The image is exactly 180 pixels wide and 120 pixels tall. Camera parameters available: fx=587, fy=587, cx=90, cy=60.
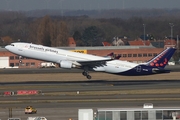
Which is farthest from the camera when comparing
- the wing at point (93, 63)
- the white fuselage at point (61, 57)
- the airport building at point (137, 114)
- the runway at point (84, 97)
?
the white fuselage at point (61, 57)

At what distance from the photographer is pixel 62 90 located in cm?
7119

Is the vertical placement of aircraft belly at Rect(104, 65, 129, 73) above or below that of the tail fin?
below

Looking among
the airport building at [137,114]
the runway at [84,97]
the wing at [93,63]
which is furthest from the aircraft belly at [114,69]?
the airport building at [137,114]

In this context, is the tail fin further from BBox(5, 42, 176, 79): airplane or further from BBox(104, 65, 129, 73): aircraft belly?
BBox(104, 65, 129, 73): aircraft belly

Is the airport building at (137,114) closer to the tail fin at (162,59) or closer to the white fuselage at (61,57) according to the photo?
the tail fin at (162,59)

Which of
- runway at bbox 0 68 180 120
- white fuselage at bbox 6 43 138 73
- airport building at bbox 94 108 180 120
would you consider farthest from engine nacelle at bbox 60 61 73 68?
airport building at bbox 94 108 180 120

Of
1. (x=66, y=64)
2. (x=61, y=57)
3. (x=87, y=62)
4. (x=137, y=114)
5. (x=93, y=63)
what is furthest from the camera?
(x=93, y=63)

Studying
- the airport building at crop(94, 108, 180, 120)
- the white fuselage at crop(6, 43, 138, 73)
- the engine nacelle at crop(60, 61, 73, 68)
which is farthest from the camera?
the white fuselage at crop(6, 43, 138, 73)

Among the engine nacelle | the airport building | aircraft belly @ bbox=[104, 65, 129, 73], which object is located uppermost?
the engine nacelle

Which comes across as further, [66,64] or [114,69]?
[114,69]

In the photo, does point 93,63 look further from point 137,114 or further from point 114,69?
point 137,114

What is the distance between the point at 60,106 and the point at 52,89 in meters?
→ 16.6

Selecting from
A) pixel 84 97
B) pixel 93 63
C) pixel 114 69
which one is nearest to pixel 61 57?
pixel 93 63

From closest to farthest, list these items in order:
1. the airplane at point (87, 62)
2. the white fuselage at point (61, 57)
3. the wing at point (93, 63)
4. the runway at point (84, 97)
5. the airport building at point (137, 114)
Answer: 1. the airport building at point (137, 114)
2. the runway at point (84, 97)
3. the airplane at point (87, 62)
4. the wing at point (93, 63)
5. the white fuselage at point (61, 57)
